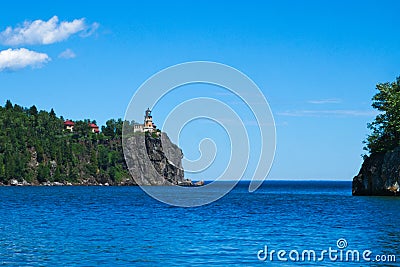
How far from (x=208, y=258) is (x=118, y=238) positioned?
11254mm

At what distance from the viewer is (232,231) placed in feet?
161

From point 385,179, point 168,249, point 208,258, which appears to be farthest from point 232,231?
point 385,179

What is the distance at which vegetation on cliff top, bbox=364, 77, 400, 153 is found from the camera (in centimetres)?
10381

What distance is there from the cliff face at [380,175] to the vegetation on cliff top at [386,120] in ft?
6.27

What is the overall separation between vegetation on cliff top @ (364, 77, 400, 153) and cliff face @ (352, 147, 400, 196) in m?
1.91

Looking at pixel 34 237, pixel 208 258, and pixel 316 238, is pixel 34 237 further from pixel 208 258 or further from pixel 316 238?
pixel 316 238
